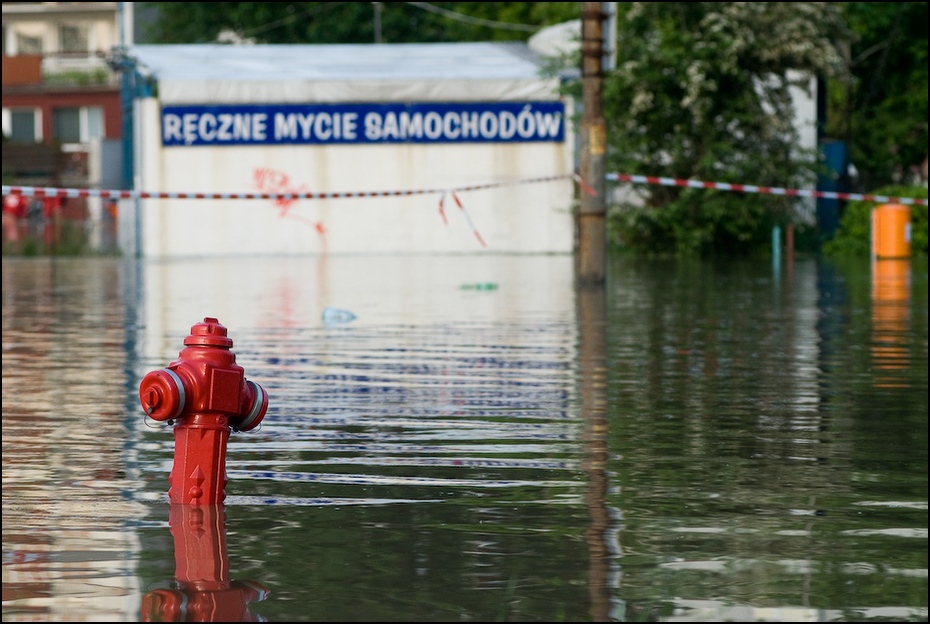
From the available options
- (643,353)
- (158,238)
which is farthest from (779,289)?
(158,238)

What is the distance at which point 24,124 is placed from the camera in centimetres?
7525

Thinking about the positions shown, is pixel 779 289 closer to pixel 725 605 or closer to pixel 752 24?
pixel 752 24

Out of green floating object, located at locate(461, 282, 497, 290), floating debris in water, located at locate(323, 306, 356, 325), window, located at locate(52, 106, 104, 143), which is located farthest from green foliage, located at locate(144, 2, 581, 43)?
floating debris in water, located at locate(323, 306, 356, 325)

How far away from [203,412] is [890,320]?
1089 centimetres

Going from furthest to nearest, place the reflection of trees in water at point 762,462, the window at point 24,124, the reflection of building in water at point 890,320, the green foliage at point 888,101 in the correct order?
the window at point 24,124 < the green foliage at point 888,101 < the reflection of building in water at point 890,320 < the reflection of trees in water at point 762,462

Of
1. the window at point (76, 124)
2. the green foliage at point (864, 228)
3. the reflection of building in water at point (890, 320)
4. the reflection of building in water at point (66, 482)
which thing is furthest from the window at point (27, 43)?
the reflection of building in water at point (66, 482)

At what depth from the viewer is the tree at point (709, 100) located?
31.2 metres

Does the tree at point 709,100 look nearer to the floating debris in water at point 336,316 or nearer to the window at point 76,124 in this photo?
the floating debris in water at point 336,316

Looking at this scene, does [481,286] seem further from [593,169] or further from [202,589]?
[202,589]

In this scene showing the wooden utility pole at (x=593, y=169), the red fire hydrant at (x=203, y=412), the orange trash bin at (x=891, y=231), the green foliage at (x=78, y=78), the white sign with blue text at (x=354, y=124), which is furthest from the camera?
the green foliage at (x=78, y=78)

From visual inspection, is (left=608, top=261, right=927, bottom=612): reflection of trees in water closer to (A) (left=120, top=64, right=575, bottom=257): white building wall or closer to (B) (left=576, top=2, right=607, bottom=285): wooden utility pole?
(B) (left=576, top=2, right=607, bottom=285): wooden utility pole

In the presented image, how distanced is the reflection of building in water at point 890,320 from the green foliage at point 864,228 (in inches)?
183

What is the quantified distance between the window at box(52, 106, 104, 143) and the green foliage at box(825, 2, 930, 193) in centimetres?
3671

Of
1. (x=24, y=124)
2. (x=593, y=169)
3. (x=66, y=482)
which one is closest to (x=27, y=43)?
(x=24, y=124)
